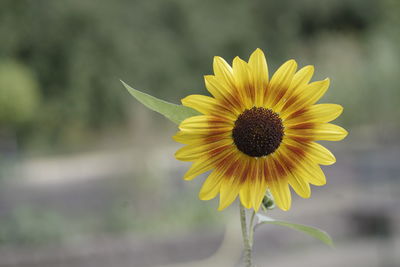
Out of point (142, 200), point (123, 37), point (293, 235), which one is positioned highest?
point (123, 37)

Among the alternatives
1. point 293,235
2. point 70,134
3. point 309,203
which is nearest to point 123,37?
point 70,134

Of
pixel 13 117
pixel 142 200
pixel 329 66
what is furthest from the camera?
pixel 329 66

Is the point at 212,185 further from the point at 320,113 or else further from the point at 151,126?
the point at 151,126

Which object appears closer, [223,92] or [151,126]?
[223,92]

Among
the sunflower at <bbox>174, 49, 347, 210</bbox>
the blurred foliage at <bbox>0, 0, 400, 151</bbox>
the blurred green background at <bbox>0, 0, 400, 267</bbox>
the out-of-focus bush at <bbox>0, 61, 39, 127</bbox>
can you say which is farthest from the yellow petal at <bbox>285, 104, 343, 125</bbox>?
the blurred foliage at <bbox>0, 0, 400, 151</bbox>

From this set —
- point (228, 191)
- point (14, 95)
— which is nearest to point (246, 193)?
point (228, 191)

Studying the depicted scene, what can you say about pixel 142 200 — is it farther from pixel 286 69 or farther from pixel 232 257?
pixel 286 69
